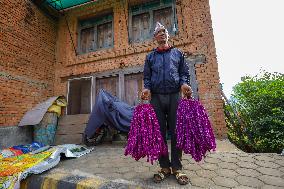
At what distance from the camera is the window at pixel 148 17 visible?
287 inches

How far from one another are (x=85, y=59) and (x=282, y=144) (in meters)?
7.01

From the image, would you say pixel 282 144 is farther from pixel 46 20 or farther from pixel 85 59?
pixel 46 20

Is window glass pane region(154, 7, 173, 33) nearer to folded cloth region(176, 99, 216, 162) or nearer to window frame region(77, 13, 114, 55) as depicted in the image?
window frame region(77, 13, 114, 55)

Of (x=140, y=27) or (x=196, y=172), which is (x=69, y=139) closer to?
(x=196, y=172)

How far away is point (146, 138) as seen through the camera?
7.86 ft

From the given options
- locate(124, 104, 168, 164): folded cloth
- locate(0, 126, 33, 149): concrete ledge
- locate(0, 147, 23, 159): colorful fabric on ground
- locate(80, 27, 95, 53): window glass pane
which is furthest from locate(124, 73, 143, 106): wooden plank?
locate(124, 104, 168, 164): folded cloth

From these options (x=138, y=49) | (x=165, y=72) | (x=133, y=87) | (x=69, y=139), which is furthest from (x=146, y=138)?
(x=138, y=49)

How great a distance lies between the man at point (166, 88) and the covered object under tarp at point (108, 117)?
279 cm

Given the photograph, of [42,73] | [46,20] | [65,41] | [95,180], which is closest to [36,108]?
[42,73]

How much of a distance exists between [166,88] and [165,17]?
5589 mm

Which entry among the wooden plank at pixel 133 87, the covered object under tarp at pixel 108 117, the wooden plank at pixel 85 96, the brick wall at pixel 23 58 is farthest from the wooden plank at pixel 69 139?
the wooden plank at pixel 133 87

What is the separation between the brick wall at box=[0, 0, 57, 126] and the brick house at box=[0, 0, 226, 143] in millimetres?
30

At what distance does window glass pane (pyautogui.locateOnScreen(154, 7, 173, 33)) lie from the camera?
7.20 meters

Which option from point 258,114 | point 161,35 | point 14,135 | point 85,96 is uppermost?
point 161,35
